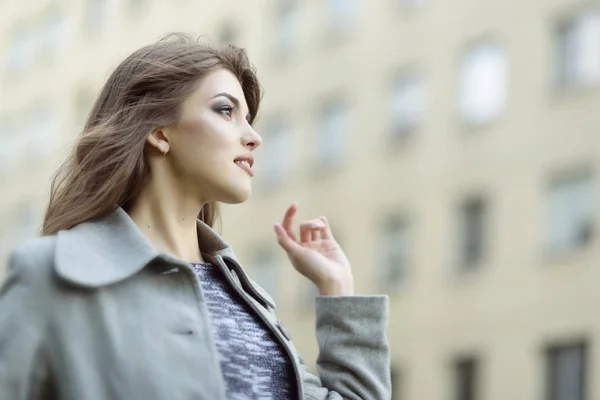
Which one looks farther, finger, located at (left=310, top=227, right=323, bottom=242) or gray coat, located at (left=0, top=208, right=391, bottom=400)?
finger, located at (left=310, top=227, right=323, bottom=242)

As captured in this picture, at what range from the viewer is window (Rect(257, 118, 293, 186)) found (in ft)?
99.8

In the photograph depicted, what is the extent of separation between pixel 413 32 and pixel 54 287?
959 inches

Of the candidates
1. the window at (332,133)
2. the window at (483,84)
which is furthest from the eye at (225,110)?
the window at (332,133)

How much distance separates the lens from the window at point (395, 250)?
26.9 m

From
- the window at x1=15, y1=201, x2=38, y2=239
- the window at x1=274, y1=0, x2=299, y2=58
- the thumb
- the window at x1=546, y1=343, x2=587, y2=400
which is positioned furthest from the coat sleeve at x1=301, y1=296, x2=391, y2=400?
the window at x1=15, y1=201, x2=38, y2=239

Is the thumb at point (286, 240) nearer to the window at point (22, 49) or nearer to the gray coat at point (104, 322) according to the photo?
the gray coat at point (104, 322)

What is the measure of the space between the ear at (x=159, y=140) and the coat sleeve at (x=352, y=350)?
0.69 m

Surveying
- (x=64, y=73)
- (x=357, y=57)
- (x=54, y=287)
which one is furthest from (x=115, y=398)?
(x=64, y=73)

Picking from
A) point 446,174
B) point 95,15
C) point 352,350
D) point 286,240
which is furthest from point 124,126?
point 95,15

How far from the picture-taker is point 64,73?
40094 millimetres

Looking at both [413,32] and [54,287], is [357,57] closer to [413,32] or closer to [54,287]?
[413,32]

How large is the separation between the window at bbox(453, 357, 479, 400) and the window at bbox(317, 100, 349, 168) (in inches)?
210

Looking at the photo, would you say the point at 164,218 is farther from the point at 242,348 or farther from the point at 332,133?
the point at 332,133

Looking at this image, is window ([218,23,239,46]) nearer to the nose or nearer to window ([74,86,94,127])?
window ([74,86,94,127])
